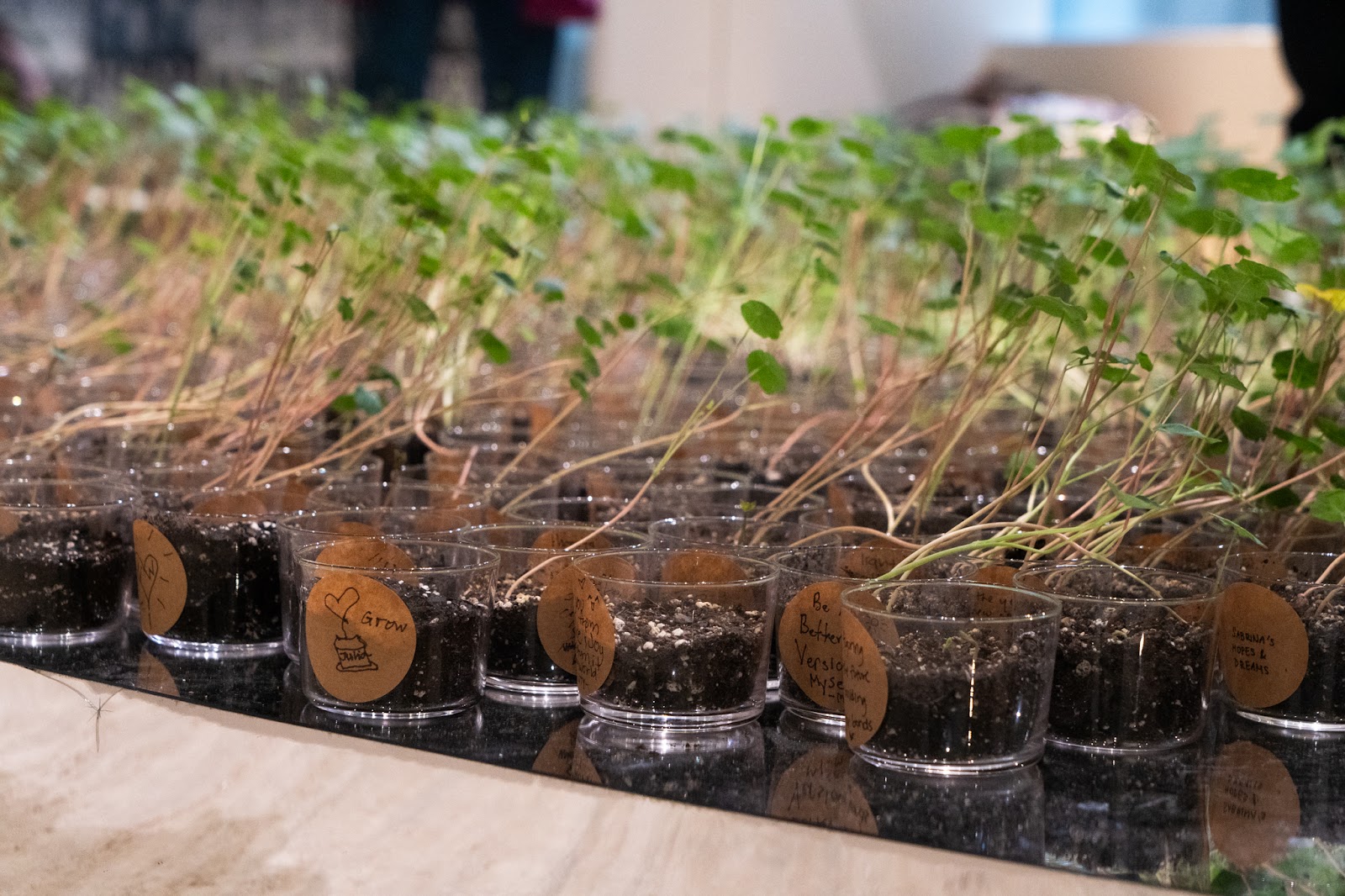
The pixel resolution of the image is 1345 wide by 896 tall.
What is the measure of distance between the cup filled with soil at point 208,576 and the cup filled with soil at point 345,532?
29mm

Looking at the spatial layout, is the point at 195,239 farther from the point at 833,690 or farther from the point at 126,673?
the point at 833,690

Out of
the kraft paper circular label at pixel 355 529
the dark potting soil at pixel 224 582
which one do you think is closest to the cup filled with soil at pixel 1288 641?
the kraft paper circular label at pixel 355 529

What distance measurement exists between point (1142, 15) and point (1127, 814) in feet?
21.7

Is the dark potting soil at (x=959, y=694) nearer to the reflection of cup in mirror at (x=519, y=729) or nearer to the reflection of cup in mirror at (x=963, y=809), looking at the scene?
the reflection of cup in mirror at (x=963, y=809)

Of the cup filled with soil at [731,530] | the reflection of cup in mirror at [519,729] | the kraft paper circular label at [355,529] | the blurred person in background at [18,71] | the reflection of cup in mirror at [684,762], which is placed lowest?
the reflection of cup in mirror at [519,729]

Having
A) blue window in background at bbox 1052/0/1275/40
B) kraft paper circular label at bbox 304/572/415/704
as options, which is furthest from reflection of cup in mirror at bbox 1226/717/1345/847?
blue window in background at bbox 1052/0/1275/40

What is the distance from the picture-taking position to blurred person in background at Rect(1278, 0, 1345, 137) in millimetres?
2742

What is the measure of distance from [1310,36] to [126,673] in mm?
2619

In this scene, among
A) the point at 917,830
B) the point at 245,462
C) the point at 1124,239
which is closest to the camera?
the point at 917,830

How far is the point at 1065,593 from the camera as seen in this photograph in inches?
41.2

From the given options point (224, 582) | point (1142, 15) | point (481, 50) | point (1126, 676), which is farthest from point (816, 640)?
point (1142, 15)

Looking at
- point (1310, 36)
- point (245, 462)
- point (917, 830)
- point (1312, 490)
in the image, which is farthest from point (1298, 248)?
point (1310, 36)

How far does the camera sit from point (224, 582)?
3.88 feet

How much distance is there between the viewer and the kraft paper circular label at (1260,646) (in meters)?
1.05
